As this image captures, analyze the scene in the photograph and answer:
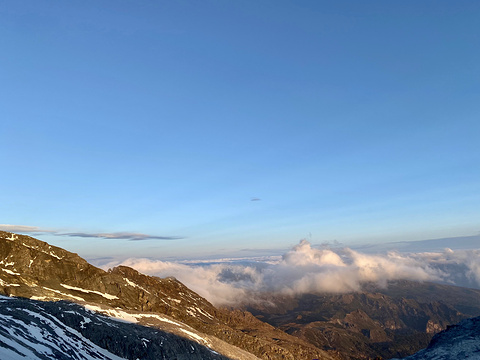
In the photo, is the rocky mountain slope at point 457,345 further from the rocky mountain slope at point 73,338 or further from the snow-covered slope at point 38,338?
the snow-covered slope at point 38,338

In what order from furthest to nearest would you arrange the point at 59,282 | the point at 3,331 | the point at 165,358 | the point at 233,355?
the point at 59,282, the point at 233,355, the point at 165,358, the point at 3,331

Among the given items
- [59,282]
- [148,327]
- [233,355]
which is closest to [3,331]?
[148,327]

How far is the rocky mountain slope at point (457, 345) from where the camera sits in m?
71.2

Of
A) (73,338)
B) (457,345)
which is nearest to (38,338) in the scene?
(73,338)

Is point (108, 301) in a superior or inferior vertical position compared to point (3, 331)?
inferior

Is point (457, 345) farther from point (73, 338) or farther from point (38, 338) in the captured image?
point (73, 338)

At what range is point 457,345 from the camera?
7644 centimetres

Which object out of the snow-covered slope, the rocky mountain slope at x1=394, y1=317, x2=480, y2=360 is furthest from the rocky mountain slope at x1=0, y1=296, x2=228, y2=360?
the rocky mountain slope at x1=394, y1=317, x2=480, y2=360

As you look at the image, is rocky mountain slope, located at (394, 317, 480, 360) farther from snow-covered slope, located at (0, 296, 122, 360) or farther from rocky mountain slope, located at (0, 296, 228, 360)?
snow-covered slope, located at (0, 296, 122, 360)

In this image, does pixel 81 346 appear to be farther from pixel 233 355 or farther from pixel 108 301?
pixel 108 301

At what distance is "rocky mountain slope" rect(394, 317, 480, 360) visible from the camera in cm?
7125

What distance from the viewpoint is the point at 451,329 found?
9550 centimetres

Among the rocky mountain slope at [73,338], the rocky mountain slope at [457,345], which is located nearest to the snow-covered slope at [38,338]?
the rocky mountain slope at [73,338]

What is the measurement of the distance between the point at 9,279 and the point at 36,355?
13349 cm
